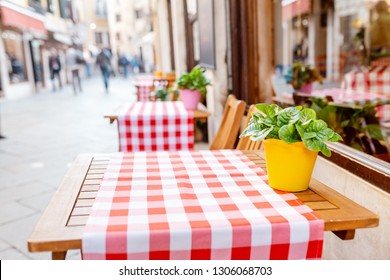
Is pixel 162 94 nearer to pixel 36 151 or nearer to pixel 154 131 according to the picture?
pixel 154 131

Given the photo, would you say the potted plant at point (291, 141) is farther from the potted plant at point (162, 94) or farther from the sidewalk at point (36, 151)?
the potted plant at point (162, 94)

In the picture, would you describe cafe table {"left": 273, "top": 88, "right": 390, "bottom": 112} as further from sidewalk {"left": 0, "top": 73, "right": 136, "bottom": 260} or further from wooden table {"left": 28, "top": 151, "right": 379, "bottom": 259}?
sidewalk {"left": 0, "top": 73, "right": 136, "bottom": 260}

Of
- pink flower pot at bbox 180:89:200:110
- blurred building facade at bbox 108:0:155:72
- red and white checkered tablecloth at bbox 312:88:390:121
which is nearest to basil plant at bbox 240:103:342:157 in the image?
red and white checkered tablecloth at bbox 312:88:390:121

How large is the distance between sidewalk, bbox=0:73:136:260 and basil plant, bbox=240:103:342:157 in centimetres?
159

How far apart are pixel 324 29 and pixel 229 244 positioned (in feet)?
37.5

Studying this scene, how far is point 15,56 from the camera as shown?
42.4 ft

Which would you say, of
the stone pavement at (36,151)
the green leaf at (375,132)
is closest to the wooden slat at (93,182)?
the stone pavement at (36,151)

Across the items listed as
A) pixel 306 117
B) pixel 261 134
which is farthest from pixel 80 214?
pixel 306 117

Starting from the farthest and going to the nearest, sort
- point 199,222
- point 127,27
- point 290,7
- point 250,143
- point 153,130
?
point 127,27, point 290,7, point 153,130, point 250,143, point 199,222

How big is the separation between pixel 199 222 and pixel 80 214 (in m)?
0.33

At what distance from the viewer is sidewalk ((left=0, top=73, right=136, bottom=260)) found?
2.77 meters
